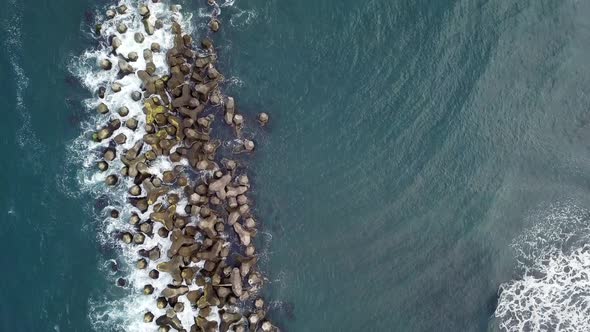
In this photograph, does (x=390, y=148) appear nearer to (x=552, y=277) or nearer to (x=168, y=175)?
(x=552, y=277)

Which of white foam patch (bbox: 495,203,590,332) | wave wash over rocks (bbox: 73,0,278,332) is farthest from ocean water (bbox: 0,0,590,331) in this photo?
wave wash over rocks (bbox: 73,0,278,332)

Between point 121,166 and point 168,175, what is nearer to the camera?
point 168,175

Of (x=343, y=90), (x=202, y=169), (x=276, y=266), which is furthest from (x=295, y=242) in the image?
(x=343, y=90)

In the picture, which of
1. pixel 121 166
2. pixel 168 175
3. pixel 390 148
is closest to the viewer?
pixel 168 175

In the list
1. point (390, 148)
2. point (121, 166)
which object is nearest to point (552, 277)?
point (390, 148)

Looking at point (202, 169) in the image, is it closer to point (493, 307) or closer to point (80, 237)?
point (80, 237)

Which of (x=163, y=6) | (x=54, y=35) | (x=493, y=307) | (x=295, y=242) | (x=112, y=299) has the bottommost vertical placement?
(x=112, y=299)
